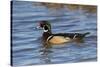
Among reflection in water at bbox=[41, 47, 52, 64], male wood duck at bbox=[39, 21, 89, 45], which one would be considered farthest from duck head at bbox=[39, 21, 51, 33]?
reflection in water at bbox=[41, 47, 52, 64]

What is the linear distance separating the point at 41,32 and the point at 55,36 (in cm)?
15

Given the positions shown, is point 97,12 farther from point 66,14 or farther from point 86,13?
point 66,14

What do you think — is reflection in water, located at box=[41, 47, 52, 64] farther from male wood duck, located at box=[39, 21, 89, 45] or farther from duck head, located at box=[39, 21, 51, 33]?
duck head, located at box=[39, 21, 51, 33]

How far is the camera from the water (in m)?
1.88

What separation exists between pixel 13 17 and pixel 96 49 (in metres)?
0.90

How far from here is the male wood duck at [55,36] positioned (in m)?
1.98

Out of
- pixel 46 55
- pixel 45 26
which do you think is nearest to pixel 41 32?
pixel 45 26

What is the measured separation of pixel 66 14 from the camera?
6.74ft

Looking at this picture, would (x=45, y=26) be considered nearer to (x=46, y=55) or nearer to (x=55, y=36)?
(x=55, y=36)

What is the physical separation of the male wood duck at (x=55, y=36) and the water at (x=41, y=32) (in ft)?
0.13

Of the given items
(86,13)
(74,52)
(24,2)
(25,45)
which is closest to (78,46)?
(74,52)

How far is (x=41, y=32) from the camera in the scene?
197 centimetres

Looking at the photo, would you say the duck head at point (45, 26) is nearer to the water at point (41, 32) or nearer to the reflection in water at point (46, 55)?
the water at point (41, 32)

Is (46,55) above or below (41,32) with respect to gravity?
below
